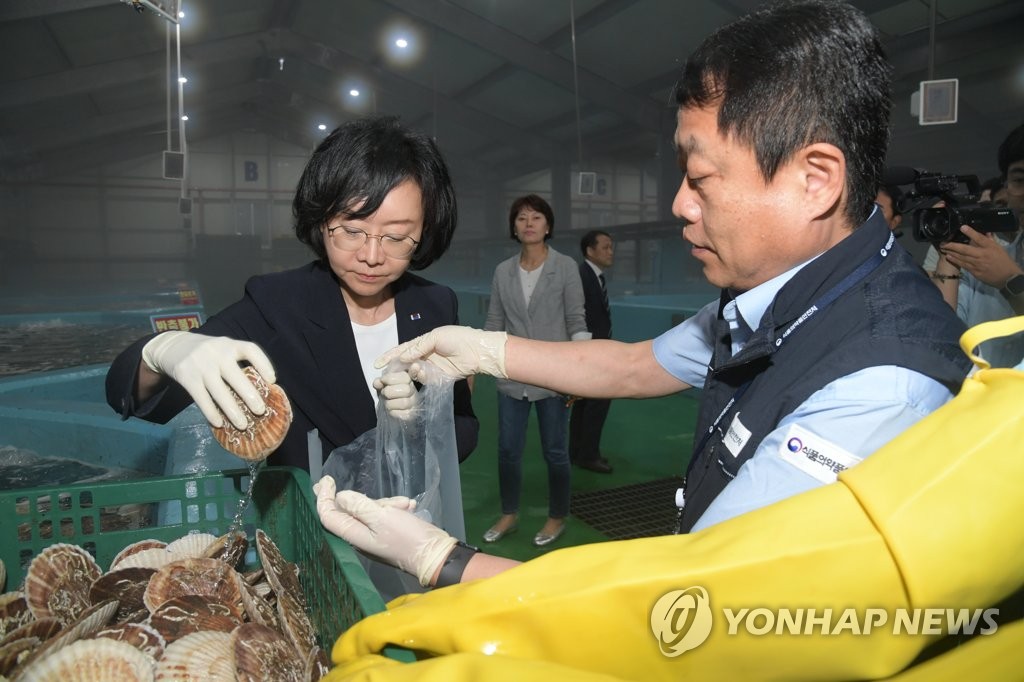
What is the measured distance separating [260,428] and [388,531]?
0.30m

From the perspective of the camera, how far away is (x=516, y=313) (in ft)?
10.7

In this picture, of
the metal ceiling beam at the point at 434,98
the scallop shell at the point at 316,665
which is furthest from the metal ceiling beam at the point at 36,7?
the scallop shell at the point at 316,665

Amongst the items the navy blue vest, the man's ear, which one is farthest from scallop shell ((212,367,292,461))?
the man's ear

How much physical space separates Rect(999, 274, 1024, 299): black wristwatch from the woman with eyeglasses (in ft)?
6.05

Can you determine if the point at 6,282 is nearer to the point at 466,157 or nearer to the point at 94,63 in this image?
the point at 94,63

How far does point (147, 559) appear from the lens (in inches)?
41.4

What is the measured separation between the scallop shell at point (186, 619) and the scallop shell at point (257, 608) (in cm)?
3

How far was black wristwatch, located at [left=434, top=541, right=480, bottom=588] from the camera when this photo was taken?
797mm

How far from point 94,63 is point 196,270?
221 cm

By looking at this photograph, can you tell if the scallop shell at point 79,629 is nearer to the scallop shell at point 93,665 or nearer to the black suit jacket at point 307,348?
the scallop shell at point 93,665

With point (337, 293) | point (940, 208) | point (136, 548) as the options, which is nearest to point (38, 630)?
point (136, 548)

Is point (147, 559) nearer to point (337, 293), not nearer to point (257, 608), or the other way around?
point (257, 608)

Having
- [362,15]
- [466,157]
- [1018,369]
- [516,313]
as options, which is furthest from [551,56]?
[1018,369]

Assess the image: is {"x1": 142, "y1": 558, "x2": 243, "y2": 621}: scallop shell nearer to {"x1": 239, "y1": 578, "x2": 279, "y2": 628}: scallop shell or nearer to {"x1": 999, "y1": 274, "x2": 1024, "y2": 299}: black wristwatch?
{"x1": 239, "y1": 578, "x2": 279, "y2": 628}: scallop shell
